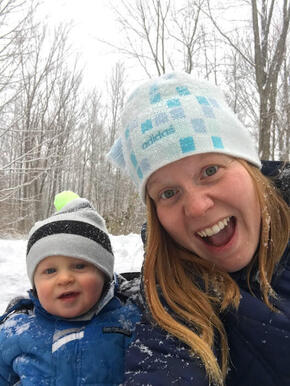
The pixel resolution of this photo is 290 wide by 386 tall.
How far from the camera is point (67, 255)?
1.54m

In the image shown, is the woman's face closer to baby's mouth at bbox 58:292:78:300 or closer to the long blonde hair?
the long blonde hair

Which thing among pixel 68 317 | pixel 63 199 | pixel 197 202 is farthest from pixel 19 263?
pixel 197 202

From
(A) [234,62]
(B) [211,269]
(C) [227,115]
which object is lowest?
(B) [211,269]

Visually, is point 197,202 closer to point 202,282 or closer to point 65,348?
point 202,282

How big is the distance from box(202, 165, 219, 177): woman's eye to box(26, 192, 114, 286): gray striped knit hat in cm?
76

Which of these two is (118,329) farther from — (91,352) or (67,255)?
(67,255)

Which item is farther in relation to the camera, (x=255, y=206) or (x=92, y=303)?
(x=92, y=303)

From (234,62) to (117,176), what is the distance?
2035 cm

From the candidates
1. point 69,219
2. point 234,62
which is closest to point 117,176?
point 234,62

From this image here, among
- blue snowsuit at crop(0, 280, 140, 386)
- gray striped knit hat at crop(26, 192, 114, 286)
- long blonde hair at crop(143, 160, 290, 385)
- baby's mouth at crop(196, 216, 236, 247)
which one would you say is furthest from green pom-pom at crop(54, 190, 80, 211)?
baby's mouth at crop(196, 216, 236, 247)

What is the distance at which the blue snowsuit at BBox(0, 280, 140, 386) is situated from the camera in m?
1.35

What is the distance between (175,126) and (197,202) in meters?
0.31

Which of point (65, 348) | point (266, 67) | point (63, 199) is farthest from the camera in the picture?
point (266, 67)

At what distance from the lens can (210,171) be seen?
1.14m
